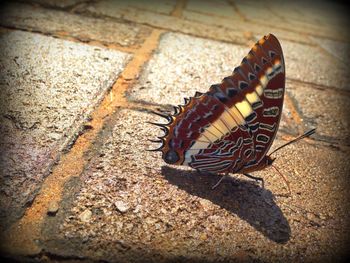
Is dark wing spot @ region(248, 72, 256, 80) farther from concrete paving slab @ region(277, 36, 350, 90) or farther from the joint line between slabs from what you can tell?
concrete paving slab @ region(277, 36, 350, 90)

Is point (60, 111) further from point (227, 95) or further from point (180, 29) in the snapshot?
point (180, 29)

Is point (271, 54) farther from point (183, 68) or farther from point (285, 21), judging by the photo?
point (285, 21)

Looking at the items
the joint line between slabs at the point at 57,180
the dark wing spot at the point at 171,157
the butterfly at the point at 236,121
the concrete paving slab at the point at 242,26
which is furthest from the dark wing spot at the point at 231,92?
the concrete paving slab at the point at 242,26

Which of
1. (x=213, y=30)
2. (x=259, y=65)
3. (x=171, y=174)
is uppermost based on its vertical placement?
(x=213, y=30)

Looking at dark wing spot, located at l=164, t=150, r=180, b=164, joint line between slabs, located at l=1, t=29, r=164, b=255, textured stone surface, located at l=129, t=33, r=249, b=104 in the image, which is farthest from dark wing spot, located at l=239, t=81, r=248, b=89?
joint line between slabs, located at l=1, t=29, r=164, b=255

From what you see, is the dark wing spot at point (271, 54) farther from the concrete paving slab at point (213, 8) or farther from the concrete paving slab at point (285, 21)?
the concrete paving slab at point (285, 21)

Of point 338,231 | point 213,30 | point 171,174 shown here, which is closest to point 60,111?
point 171,174
